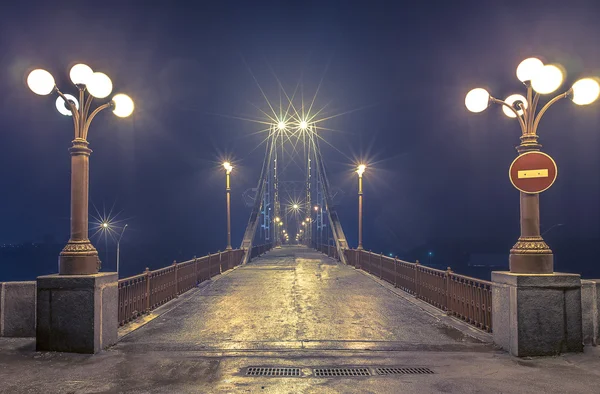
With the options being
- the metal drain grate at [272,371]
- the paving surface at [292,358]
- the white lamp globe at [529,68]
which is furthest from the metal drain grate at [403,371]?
the white lamp globe at [529,68]

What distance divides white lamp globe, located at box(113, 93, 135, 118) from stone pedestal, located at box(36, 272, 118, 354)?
2894 mm

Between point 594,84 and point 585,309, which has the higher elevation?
point 594,84

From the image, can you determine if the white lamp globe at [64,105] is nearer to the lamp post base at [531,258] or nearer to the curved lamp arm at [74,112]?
the curved lamp arm at [74,112]

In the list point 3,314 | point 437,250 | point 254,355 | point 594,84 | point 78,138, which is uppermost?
A: point 594,84

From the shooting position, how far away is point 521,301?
7.03 metres

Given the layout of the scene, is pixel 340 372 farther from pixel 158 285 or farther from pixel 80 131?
pixel 158 285

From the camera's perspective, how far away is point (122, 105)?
8227 millimetres

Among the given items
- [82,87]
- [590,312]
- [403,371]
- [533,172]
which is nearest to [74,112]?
[82,87]

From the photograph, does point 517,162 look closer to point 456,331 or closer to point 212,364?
point 456,331

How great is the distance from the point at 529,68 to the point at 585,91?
2.98ft

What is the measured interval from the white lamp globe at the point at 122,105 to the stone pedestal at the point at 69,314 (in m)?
2.89

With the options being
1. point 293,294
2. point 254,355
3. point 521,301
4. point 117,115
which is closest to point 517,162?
point 521,301

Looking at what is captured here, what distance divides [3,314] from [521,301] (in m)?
8.53

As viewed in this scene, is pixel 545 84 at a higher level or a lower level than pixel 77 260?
higher
